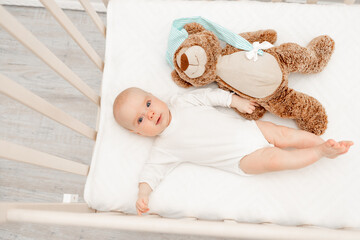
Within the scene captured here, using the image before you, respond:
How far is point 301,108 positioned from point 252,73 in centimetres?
18

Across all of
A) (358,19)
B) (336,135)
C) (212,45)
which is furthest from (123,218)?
(358,19)

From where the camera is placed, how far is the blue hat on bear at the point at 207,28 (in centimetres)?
95

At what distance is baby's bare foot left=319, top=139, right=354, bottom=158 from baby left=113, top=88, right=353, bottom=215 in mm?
47

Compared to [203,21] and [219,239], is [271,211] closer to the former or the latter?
[219,239]

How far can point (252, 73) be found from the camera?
93 cm

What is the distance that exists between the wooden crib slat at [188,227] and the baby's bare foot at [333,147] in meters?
0.24

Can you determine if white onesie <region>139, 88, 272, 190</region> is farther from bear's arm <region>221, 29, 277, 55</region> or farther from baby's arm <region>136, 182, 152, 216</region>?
bear's arm <region>221, 29, 277, 55</region>

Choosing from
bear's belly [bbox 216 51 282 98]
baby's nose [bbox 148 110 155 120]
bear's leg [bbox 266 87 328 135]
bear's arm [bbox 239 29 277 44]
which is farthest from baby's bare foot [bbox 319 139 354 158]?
baby's nose [bbox 148 110 155 120]

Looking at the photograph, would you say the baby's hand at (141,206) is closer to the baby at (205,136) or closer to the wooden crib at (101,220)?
the baby at (205,136)

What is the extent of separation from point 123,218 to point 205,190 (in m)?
0.38

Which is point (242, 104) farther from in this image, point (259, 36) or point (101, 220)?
point (101, 220)

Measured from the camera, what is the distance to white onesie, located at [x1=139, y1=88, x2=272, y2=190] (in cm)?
95

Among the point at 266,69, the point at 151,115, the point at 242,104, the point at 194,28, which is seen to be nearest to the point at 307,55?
the point at 266,69

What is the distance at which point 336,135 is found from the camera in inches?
37.9
